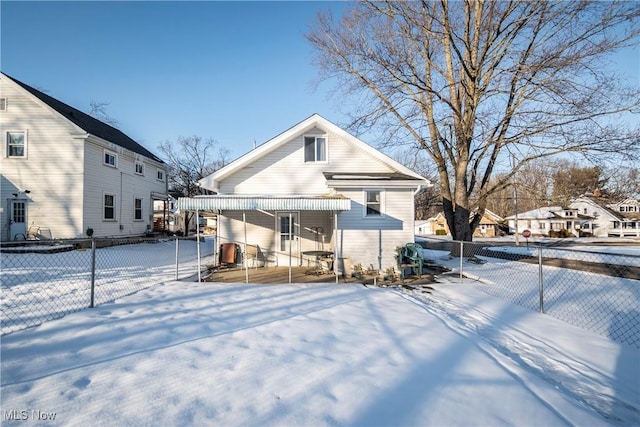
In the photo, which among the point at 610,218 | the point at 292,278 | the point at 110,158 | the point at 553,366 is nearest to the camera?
the point at 553,366

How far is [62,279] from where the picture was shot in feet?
26.5

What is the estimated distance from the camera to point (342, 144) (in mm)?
12438

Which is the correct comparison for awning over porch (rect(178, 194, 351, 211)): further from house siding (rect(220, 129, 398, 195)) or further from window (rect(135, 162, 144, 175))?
window (rect(135, 162, 144, 175))

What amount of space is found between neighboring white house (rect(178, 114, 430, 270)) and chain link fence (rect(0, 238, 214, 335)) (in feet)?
10.3

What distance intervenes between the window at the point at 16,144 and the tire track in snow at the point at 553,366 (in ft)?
66.8

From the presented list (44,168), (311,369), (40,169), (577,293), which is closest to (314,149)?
(577,293)

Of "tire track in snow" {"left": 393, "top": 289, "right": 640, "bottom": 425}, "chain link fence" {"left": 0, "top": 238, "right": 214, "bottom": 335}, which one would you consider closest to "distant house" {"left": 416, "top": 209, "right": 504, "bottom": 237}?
"tire track in snow" {"left": 393, "top": 289, "right": 640, "bottom": 425}

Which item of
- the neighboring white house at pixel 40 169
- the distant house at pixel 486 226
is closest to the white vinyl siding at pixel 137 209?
the neighboring white house at pixel 40 169

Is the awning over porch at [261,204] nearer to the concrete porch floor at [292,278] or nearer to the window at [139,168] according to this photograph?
the concrete porch floor at [292,278]

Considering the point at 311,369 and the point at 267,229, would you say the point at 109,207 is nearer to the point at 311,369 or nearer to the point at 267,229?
the point at 267,229

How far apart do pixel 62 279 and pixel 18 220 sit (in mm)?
10651

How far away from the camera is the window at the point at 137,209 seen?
19.8m

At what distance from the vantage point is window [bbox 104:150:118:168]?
55.9 ft

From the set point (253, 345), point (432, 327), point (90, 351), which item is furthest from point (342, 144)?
point (90, 351)
